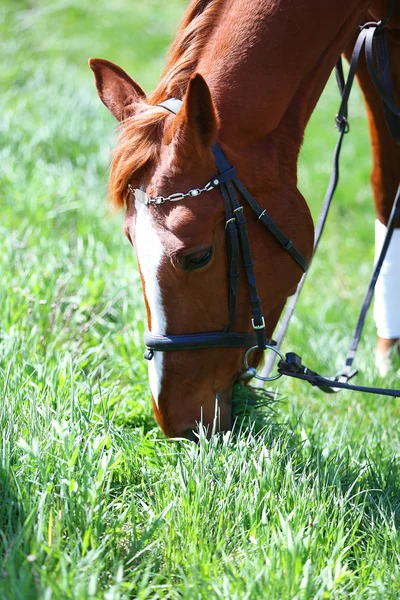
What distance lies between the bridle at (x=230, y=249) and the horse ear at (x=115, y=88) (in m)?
0.25

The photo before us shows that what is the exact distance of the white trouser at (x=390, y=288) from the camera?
3789 millimetres

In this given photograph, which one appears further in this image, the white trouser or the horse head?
the white trouser

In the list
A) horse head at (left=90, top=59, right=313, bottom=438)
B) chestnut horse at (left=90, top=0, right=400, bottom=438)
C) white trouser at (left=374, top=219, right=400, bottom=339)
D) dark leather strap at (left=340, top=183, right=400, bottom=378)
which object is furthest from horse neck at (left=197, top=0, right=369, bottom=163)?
white trouser at (left=374, top=219, right=400, bottom=339)

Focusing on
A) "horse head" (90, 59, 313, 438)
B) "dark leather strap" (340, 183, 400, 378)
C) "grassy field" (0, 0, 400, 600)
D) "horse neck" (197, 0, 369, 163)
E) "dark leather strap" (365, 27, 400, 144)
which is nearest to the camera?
"grassy field" (0, 0, 400, 600)

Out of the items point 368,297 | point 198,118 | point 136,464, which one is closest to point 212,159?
point 198,118

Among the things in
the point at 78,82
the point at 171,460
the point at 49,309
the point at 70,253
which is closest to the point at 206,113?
the point at 171,460

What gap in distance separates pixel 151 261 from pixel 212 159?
0.38 m

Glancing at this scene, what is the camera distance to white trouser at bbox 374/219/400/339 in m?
3.79

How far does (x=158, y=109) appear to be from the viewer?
2.24 metres

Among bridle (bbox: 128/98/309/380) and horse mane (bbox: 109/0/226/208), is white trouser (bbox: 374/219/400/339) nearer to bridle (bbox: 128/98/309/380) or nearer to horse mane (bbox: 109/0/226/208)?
bridle (bbox: 128/98/309/380)

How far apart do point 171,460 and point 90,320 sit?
135 centimetres

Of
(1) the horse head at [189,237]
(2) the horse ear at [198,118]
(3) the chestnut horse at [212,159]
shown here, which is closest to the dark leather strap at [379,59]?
(3) the chestnut horse at [212,159]

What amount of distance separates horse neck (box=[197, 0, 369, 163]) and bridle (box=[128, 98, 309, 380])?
0.16 metres

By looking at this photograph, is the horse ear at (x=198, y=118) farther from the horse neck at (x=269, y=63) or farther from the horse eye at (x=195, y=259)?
the horse eye at (x=195, y=259)
